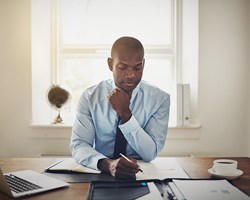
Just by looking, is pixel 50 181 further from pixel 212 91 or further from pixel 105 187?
pixel 212 91

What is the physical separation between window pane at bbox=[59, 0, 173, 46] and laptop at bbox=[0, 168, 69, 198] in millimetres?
1688

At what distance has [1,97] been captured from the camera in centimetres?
270

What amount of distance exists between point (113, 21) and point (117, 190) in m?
1.93

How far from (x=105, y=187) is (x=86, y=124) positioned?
0.57 meters

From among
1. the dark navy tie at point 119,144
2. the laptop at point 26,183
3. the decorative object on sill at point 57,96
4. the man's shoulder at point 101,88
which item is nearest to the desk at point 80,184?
the laptop at point 26,183

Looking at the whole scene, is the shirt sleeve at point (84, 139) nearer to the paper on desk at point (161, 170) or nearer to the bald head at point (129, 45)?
the paper on desk at point (161, 170)

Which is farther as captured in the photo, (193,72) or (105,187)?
(193,72)

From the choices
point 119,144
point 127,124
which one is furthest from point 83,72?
point 127,124

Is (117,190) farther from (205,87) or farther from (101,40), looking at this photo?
(101,40)

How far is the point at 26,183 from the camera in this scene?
122 cm

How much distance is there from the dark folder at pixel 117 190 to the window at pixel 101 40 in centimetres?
160

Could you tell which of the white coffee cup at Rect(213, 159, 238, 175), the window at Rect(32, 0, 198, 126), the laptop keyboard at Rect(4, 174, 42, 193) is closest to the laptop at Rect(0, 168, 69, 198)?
the laptop keyboard at Rect(4, 174, 42, 193)

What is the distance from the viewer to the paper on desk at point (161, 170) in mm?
1307

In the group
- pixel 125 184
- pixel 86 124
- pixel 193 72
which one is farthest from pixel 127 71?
pixel 193 72
